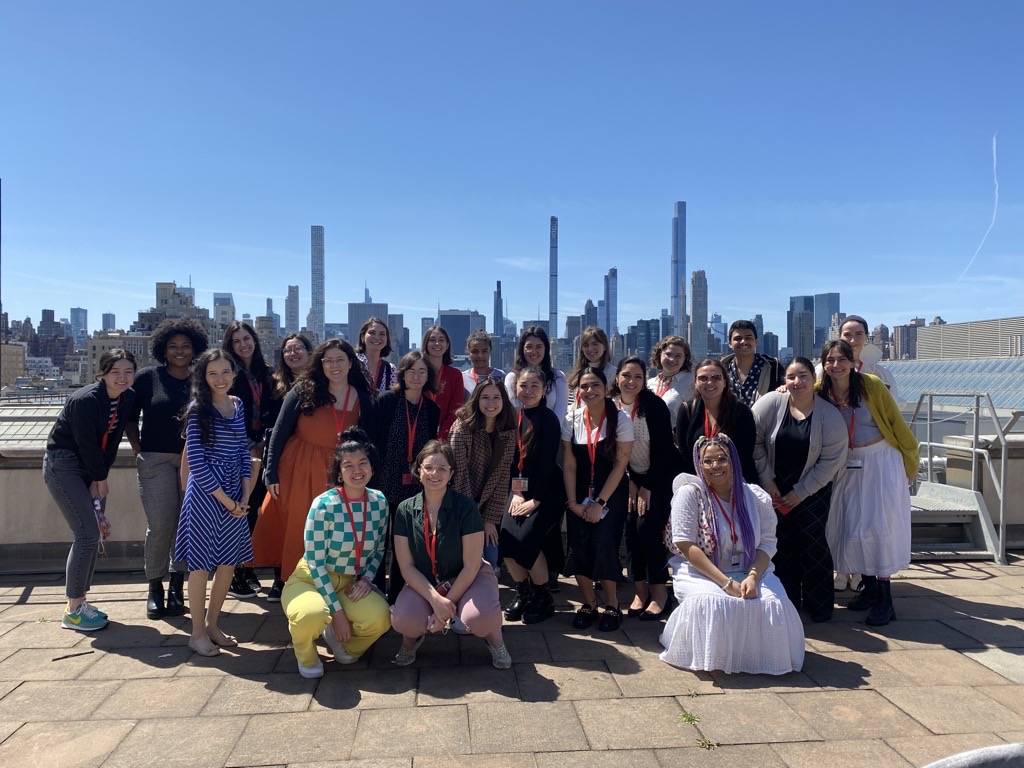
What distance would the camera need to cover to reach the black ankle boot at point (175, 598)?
4.50 metres

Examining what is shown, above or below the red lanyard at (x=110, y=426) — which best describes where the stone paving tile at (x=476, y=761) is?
below

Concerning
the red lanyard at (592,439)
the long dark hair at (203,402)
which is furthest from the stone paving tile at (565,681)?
the long dark hair at (203,402)

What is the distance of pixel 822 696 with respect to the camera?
331 centimetres

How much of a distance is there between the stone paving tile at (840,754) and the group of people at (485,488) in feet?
2.74

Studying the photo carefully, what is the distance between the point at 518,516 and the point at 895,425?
2512 mm

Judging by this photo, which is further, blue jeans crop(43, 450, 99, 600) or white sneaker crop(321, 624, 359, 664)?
blue jeans crop(43, 450, 99, 600)

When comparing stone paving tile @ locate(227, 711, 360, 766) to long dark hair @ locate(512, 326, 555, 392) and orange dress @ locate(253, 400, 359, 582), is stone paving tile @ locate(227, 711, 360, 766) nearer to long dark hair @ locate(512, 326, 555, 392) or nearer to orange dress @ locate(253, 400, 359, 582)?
orange dress @ locate(253, 400, 359, 582)

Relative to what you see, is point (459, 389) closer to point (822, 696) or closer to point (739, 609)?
point (739, 609)

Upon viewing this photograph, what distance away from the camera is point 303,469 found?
173 inches

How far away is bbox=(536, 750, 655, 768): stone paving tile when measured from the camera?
107 inches

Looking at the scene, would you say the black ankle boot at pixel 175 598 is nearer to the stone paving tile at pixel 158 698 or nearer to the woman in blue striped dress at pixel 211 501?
the woman in blue striped dress at pixel 211 501

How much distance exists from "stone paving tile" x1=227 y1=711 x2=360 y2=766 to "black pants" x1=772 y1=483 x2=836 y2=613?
278cm

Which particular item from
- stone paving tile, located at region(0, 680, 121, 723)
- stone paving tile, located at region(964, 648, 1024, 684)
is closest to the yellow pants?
stone paving tile, located at region(0, 680, 121, 723)

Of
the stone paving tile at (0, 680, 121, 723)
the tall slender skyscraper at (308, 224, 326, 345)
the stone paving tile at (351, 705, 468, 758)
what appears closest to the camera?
the stone paving tile at (351, 705, 468, 758)
